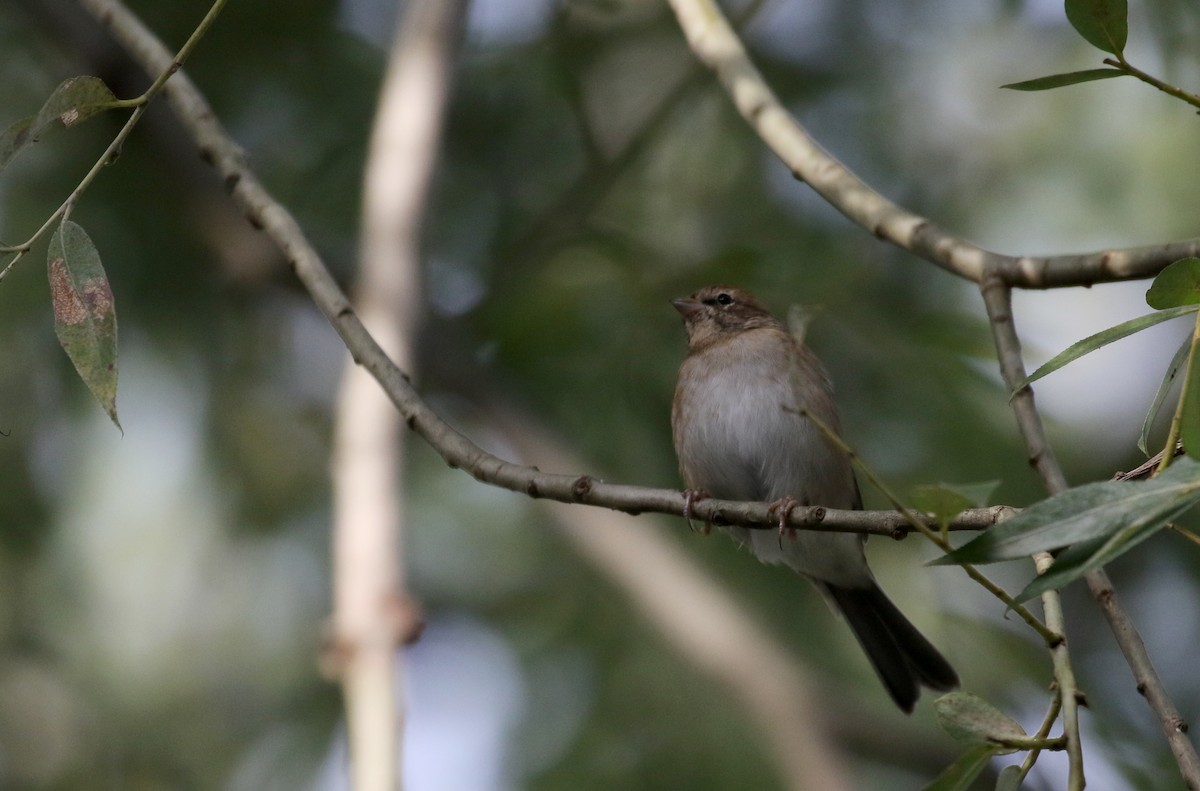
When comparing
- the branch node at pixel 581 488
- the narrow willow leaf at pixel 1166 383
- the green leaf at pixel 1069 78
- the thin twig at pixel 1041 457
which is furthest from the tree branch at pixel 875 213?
the branch node at pixel 581 488

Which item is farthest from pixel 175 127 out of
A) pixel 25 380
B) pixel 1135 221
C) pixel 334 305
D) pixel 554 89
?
pixel 1135 221

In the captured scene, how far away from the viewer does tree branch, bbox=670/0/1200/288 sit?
304 cm

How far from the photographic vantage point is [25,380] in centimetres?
704

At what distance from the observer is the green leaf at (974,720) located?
2.46 m

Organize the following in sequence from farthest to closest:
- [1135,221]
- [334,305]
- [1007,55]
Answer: [1007,55] → [1135,221] → [334,305]

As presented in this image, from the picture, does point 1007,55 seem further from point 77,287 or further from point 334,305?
point 77,287

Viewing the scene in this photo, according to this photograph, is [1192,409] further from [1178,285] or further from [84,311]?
[84,311]

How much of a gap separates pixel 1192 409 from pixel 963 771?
3.06ft

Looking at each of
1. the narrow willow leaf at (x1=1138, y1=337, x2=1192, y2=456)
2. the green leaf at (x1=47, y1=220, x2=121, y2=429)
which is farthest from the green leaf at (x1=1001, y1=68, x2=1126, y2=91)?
the green leaf at (x1=47, y1=220, x2=121, y2=429)

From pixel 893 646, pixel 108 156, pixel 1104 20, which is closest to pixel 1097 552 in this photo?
pixel 1104 20

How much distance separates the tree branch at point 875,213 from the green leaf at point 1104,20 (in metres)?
0.53

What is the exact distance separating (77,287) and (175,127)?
15.9 ft

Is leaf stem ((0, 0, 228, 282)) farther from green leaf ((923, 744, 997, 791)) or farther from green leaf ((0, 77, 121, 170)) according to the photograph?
green leaf ((923, 744, 997, 791))

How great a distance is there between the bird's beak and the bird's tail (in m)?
1.60
